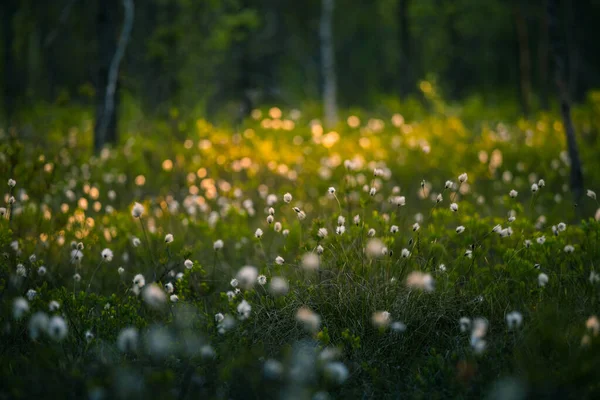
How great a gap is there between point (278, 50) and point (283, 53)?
34.5 ft

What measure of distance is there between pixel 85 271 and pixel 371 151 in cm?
545

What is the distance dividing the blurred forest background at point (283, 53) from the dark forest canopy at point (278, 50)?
0.22 ft

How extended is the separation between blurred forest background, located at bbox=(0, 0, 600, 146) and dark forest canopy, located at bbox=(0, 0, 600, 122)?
0.22 ft

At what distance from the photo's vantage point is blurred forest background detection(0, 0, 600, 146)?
8.96 m

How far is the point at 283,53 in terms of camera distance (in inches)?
1008

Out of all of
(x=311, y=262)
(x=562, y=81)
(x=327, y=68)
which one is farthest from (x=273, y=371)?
(x=327, y=68)

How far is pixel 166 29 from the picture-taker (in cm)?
1087

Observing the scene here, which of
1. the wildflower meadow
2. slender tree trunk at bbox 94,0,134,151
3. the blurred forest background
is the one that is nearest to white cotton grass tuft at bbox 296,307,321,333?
the wildflower meadow

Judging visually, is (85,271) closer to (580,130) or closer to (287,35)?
(580,130)

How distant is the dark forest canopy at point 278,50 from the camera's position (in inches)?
458

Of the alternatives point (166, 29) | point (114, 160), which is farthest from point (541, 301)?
point (166, 29)

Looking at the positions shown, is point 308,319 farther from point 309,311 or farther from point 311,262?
point 311,262

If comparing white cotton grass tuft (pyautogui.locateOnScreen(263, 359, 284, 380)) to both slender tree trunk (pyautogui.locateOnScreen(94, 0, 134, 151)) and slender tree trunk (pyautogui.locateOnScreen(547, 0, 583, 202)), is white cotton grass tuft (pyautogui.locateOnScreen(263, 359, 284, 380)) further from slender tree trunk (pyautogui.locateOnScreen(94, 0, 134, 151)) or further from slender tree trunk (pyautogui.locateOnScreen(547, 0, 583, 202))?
slender tree trunk (pyautogui.locateOnScreen(94, 0, 134, 151))

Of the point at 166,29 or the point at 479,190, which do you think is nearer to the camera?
the point at 479,190
